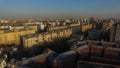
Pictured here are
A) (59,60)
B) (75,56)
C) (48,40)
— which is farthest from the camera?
(48,40)

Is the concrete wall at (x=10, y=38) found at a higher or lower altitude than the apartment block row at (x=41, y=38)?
lower

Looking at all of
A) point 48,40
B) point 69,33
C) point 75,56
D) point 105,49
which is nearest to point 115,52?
point 105,49

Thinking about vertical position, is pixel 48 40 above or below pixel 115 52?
below

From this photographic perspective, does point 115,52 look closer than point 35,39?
Yes

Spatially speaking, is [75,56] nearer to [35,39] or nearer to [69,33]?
[35,39]

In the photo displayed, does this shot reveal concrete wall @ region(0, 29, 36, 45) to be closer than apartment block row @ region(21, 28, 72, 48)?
No

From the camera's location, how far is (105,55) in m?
11.5

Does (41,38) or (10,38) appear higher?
(41,38)

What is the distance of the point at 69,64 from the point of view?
10.3m

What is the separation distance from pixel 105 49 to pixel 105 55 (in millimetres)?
347

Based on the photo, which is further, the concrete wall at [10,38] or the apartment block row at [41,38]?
the concrete wall at [10,38]

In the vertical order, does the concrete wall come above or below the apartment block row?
below

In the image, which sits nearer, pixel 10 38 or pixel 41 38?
pixel 41 38

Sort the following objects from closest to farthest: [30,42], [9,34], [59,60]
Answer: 1. [59,60]
2. [30,42]
3. [9,34]
